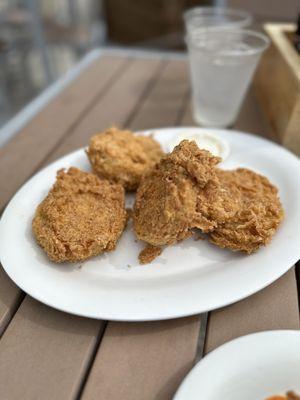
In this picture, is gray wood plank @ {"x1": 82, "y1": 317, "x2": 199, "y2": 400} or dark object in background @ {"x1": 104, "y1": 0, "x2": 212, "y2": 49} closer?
gray wood plank @ {"x1": 82, "y1": 317, "x2": 199, "y2": 400}

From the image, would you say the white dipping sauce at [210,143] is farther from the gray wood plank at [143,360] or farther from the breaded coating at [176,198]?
the gray wood plank at [143,360]

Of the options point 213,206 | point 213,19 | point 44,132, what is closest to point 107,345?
point 213,206

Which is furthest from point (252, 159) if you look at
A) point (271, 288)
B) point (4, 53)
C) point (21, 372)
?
point (4, 53)

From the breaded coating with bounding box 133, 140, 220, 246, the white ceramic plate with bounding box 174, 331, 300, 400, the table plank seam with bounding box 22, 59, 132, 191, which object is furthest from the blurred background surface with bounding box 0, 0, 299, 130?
the white ceramic plate with bounding box 174, 331, 300, 400

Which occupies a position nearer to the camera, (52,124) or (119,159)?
(119,159)

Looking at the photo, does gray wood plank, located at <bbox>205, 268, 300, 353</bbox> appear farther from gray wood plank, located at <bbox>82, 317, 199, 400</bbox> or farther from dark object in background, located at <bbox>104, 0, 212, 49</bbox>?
dark object in background, located at <bbox>104, 0, 212, 49</bbox>

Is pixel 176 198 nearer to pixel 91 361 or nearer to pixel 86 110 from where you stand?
pixel 91 361

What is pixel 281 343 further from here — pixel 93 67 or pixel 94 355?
pixel 93 67
